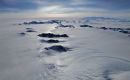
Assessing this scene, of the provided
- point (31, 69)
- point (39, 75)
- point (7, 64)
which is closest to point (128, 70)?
point (39, 75)

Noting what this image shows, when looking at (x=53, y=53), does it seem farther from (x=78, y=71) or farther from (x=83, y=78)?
(x=83, y=78)

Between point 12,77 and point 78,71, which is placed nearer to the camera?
point 12,77

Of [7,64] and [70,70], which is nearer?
[70,70]

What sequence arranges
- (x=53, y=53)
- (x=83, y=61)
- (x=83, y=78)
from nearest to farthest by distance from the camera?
1. (x=83, y=78)
2. (x=83, y=61)
3. (x=53, y=53)

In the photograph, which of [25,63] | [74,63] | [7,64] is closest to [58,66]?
[74,63]

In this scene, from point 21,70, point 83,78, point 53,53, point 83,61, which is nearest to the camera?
point 83,78

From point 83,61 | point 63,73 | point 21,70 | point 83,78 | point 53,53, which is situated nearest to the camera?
point 83,78

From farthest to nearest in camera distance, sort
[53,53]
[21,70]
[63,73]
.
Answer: [53,53] < [21,70] < [63,73]

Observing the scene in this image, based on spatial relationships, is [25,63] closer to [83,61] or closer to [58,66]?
[58,66]
